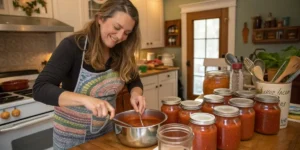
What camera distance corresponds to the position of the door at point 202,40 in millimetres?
3297

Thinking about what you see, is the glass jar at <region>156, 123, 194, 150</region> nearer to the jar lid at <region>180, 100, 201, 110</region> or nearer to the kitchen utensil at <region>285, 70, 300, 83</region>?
the jar lid at <region>180, 100, 201, 110</region>

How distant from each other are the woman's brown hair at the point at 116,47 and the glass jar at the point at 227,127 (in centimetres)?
55

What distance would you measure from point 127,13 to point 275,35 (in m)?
2.51

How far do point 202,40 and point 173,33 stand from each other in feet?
1.95

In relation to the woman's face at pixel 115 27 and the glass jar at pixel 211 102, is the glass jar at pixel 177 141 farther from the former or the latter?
the woman's face at pixel 115 27

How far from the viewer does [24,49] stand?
7.72ft

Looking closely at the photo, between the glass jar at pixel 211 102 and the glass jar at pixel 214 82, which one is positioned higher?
the glass jar at pixel 214 82

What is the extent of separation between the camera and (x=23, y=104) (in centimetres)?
172

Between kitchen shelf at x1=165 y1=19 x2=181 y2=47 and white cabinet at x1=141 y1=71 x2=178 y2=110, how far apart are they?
0.63 meters

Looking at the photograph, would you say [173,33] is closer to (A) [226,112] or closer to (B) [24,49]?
(B) [24,49]

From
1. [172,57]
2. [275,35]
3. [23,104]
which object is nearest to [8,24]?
[23,104]

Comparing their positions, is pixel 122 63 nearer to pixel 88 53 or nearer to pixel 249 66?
pixel 88 53

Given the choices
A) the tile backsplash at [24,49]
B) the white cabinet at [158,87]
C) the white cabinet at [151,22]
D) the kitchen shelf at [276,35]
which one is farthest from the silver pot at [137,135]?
the white cabinet at [151,22]

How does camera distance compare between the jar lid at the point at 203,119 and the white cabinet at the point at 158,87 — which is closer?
the jar lid at the point at 203,119
